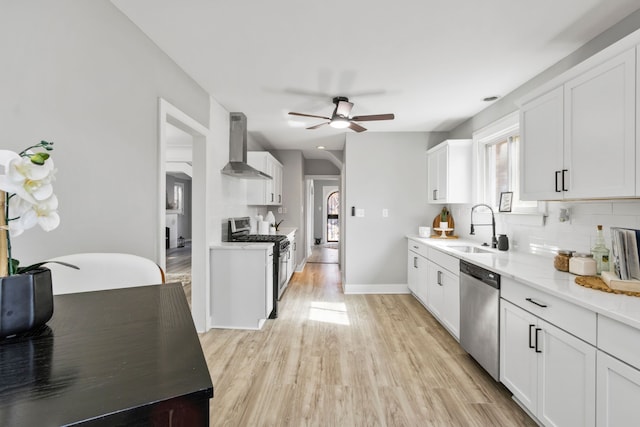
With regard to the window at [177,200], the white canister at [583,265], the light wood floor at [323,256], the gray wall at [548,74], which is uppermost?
the gray wall at [548,74]

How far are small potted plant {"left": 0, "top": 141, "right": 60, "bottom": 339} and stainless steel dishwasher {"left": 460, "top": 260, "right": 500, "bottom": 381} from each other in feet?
7.75

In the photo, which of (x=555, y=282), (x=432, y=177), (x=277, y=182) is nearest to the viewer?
(x=555, y=282)

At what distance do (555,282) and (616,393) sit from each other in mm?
594

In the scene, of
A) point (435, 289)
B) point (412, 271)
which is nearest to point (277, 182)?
point (412, 271)

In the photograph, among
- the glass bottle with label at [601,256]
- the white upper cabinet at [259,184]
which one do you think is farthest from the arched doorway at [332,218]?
the glass bottle with label at [601,256]

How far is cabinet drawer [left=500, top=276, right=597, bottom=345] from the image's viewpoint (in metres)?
1.38

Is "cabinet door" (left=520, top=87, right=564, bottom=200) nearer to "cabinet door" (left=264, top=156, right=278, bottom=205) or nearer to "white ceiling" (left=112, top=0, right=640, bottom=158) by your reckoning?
"white ceiling" (left=112, top=0, right=640, bottom=158)

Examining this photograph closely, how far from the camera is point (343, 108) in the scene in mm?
3234

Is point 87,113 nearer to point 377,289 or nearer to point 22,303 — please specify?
point 22,303

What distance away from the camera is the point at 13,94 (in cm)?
126

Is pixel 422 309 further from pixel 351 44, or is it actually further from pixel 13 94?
pixel 13 94

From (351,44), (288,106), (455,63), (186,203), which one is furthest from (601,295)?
(186,203)

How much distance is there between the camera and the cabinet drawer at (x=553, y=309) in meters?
1.38

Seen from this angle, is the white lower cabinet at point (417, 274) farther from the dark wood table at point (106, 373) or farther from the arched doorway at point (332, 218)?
the arched doorway at point (332, 218)
